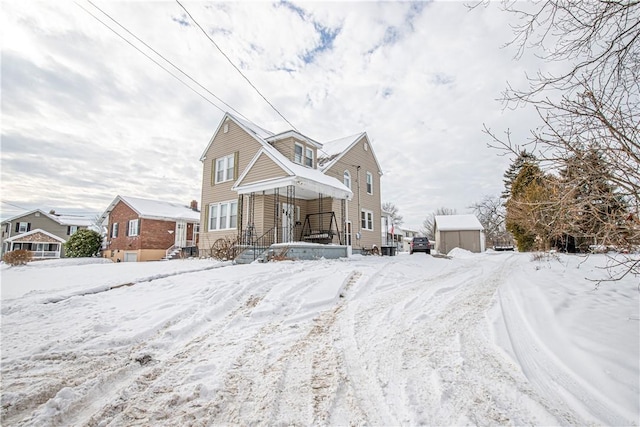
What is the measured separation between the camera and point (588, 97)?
267cm

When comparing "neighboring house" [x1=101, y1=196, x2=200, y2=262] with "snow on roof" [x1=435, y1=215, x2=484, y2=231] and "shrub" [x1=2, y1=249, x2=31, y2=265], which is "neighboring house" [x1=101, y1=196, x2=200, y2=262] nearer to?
"shrub" [x1=2, y1=249, x2=31, y2=265]

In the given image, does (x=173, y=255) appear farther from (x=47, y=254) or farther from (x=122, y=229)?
(x=47, y=254)

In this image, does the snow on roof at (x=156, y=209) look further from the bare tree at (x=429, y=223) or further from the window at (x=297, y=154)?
the bare tree at (x=429, y=223)

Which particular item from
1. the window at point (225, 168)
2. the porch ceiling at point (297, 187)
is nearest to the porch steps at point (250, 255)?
the porch ceiling at point (297, 187)

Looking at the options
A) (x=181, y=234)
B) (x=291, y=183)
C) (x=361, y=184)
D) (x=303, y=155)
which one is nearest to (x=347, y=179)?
(x=361, y=184)

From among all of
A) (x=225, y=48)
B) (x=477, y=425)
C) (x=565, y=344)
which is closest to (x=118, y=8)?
(x=225, y=48)

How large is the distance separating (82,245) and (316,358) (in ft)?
90.1

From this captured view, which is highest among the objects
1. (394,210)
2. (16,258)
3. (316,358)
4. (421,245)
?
(394,210)

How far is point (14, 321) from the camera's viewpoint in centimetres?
415

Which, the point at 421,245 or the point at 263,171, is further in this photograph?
the point at 421,245

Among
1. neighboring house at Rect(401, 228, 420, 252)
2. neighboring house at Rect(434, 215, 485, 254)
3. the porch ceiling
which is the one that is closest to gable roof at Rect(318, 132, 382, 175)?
the porch ceiling

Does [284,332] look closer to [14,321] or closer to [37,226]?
[14,321]

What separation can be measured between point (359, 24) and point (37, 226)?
4688 centimetres

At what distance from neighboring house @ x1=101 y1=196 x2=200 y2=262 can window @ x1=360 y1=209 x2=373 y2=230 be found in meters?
12.7
